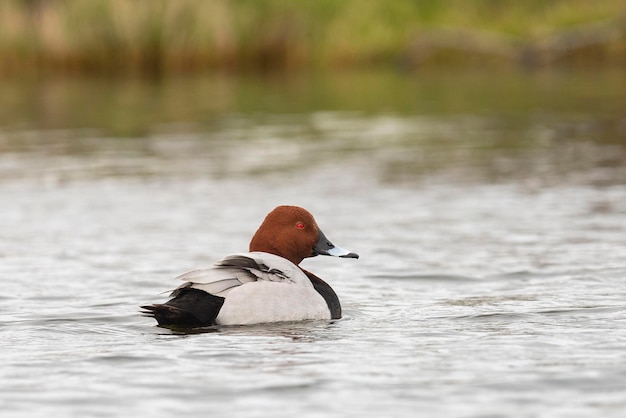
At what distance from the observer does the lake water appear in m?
6.11

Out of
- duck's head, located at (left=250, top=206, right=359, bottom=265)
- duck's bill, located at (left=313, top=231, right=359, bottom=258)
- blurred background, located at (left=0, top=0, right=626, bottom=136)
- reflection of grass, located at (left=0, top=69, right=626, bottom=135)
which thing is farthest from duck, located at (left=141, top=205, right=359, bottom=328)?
blurred background, located at (left=0, top=0, right=626, bottom=136)

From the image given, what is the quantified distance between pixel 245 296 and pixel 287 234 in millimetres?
832

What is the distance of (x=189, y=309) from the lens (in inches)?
286

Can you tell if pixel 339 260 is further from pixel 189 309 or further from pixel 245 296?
pixel 189 309

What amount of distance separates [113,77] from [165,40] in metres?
1.71

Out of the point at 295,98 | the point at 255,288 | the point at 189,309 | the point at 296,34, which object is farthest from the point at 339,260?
the point at 296,34

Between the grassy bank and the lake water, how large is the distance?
10045 mm

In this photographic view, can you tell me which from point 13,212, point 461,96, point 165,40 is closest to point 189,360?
point 13,212

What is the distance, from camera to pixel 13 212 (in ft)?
43.7

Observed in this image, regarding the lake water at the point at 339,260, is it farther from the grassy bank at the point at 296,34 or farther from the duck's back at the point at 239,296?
the grassy bank at the point at 296,34

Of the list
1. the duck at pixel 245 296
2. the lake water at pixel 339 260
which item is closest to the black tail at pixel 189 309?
the duck at pixel 245 296

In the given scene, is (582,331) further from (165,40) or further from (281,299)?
(165,40)

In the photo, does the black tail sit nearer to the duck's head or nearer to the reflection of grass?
the duck's head

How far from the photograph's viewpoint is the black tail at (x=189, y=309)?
7.21m
